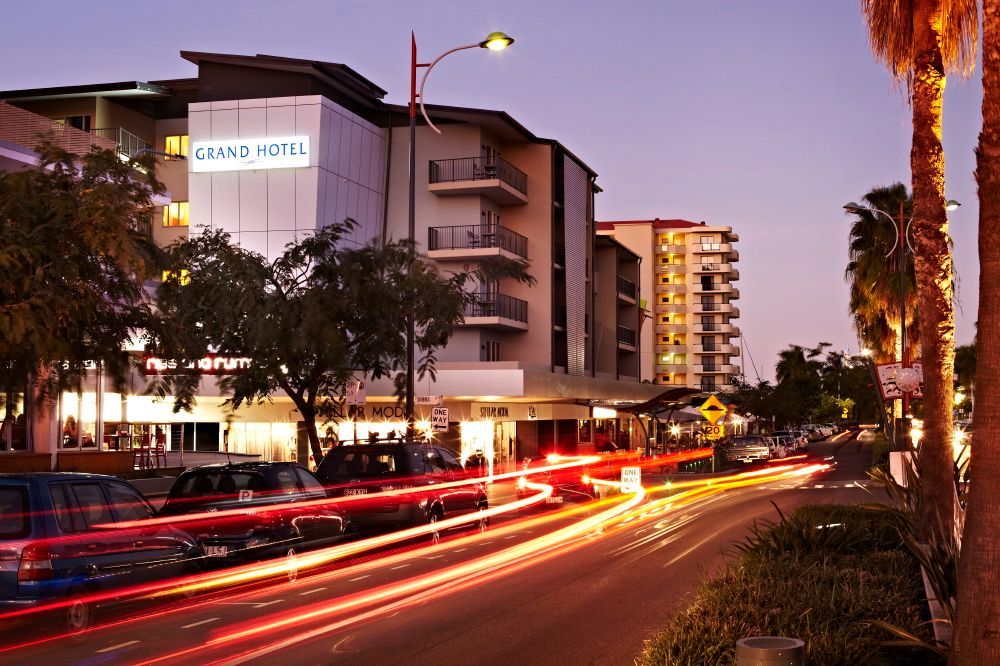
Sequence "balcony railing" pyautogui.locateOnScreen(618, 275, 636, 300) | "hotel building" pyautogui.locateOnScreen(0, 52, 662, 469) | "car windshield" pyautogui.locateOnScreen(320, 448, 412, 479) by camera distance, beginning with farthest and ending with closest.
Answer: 1. "balcony railing" pyautogui.locateOnScreen(618, 275, 636, 300)
2. "hotel building" pyautogui.locateOnScreen(0, 52, 662, 469)
3. "car windshield" pyautogui.locateOnScreen(320, 448, 412, 479)

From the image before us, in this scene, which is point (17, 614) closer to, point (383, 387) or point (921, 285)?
point (921, 285)

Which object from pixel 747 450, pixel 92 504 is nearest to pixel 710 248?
pixel 747 450

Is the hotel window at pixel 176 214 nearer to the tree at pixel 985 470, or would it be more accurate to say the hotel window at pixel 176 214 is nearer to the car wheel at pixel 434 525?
the car wheel at pixel 434 525

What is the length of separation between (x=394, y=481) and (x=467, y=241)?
29667mm

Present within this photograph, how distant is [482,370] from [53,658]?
3290 centimetres

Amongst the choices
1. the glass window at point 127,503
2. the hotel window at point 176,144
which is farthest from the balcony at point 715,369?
the glass window at point 127,503

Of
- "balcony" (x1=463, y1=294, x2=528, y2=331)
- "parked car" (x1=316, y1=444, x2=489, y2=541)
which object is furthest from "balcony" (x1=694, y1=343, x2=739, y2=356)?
"parked car" (x1=316, y1=444, x2=489, y2=541)

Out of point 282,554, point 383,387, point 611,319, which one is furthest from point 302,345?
point 611,319

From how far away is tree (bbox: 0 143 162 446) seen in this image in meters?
13.6

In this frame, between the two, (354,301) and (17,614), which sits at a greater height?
(354,301)

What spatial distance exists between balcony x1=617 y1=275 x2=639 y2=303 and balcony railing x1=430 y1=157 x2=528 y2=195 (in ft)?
65.8

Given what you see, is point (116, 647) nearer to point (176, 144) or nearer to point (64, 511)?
point (64, 511)

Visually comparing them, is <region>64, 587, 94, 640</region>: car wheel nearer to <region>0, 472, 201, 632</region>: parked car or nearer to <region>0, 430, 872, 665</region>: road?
<region>0, 472, 201, 632</region>: parked car

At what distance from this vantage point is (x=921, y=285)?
49.2 feet
